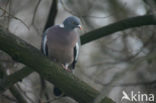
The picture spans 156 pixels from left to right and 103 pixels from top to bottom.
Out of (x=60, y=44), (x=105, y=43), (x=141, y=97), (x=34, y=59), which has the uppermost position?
(x=34, y=59)

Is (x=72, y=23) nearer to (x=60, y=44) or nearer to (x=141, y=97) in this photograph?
(x=60, y=44)

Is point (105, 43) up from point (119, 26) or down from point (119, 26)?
down

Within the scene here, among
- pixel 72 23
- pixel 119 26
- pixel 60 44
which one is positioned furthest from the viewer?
pixel 72 23

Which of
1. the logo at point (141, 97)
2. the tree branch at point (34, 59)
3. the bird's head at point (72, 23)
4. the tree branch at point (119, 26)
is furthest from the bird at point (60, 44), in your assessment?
the logo at point (141, 97)

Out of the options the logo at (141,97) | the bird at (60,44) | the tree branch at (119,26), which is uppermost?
the tree branch at (119,26)

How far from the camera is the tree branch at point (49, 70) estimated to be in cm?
402

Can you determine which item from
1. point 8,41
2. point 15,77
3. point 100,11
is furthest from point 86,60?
point 8,41

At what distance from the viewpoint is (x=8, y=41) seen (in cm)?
395

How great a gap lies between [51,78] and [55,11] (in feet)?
4.93

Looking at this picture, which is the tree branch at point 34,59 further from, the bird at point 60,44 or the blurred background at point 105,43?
the blurred background at point 105,43

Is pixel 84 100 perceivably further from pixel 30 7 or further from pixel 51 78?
pixel 30 7

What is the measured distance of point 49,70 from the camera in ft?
13.6

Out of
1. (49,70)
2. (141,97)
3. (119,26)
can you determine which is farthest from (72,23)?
(141,97)

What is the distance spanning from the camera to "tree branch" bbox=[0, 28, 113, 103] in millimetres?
4016
